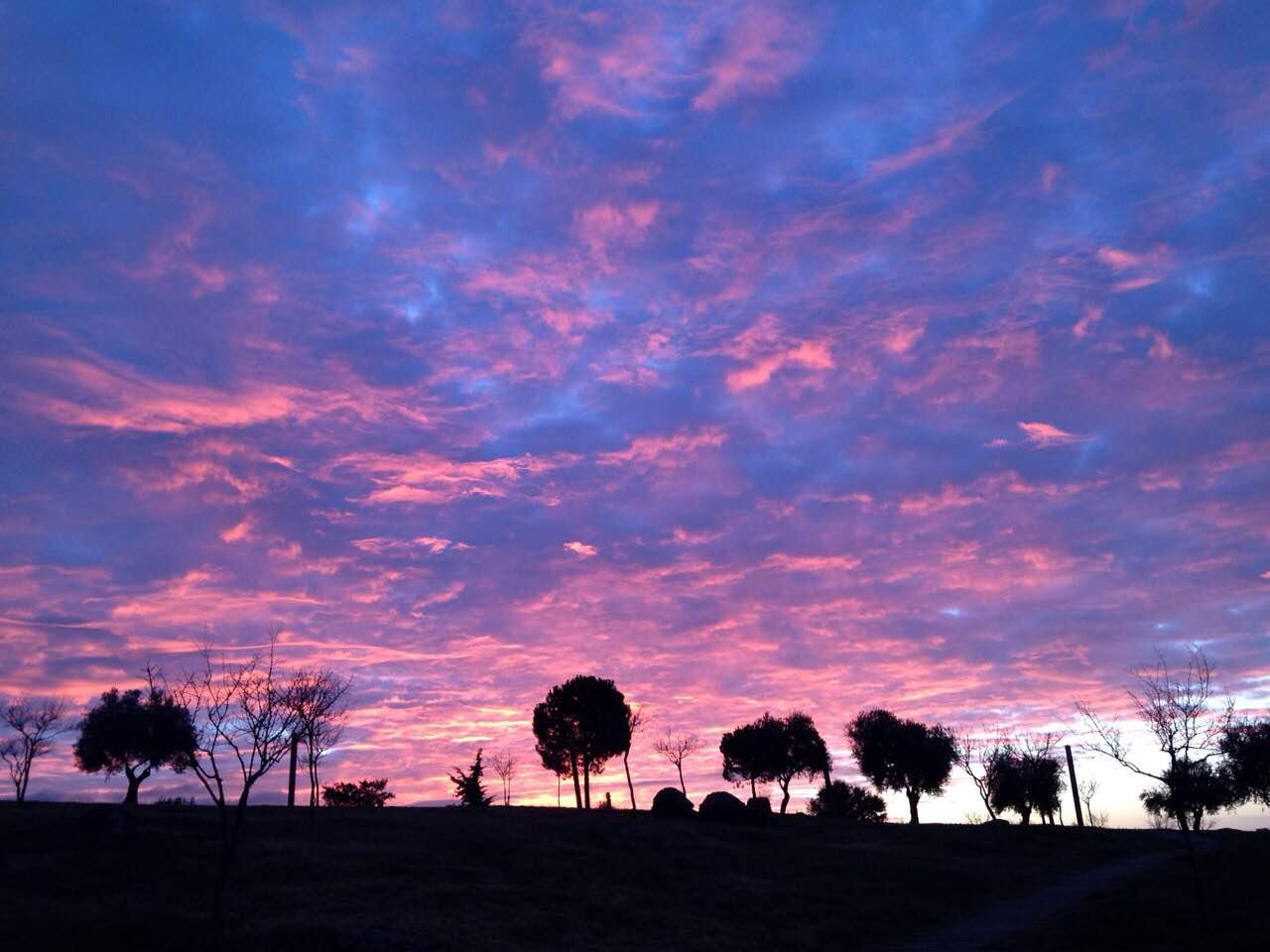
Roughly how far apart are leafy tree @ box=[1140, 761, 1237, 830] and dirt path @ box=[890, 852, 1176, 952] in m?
4.79

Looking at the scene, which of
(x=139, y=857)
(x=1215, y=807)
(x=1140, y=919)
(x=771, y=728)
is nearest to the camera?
(x=1140, y=919)

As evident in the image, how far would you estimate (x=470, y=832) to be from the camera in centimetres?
5644

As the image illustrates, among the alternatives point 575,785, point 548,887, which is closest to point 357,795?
point 575,785

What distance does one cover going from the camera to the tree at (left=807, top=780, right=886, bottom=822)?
4739 inches

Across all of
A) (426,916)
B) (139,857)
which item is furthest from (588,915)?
(139,857)

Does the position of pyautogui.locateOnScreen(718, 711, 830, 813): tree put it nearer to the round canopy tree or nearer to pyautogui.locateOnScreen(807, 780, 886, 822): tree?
pyautogui.locateOnScreen(807, 780, 886, 822): tree

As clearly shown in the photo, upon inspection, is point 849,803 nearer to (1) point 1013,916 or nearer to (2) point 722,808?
(2) point 722,808

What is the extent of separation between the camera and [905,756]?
328 feet

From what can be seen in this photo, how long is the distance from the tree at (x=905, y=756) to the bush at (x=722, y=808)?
85.9ft

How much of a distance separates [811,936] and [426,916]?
12.5m

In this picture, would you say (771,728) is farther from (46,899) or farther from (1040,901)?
(46,899)

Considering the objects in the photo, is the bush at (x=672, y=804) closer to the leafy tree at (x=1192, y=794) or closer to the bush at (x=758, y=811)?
the bush at (x=758, y=811)

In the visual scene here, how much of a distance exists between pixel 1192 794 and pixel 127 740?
72295mm

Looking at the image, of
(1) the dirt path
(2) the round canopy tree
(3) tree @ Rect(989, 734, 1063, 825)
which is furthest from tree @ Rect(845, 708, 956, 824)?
(2) the round canopy tree
